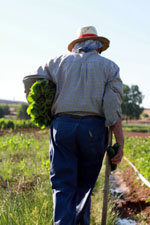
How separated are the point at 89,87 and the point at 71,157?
631 millimetres

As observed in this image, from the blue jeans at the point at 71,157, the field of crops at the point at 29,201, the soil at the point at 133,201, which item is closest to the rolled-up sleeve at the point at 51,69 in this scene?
the blue jeans at the point at 71,157

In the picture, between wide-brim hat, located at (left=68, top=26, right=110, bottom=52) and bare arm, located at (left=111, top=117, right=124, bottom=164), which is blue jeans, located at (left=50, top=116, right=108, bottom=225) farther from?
wide-brim hat, located at (left=68, top=26, right=110, bottom=52)

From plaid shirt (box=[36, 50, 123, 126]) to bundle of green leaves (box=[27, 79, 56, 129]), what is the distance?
109mm

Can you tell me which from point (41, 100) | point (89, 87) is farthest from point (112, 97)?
point (41, 100)

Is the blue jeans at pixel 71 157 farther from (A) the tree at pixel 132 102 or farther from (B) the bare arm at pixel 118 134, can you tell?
(A) the tree at pixel 132 102

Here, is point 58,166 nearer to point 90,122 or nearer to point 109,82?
point 90,122

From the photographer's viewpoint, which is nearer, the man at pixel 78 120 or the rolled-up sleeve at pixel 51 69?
the man at pixel 78 120

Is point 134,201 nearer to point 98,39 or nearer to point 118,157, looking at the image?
point 118,157

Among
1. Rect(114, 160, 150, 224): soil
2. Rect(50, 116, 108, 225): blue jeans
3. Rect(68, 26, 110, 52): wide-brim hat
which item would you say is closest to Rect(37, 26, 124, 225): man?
Rect(50, 116, 108, 225): blue jeans

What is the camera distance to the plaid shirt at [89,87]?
227 cm

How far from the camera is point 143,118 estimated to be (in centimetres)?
7944

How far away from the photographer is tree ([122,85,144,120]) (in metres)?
60.5

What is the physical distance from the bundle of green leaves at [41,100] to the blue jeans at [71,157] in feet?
0.65

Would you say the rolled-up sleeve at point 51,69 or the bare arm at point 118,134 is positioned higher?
the rolled-up sleeve at point 51,69
